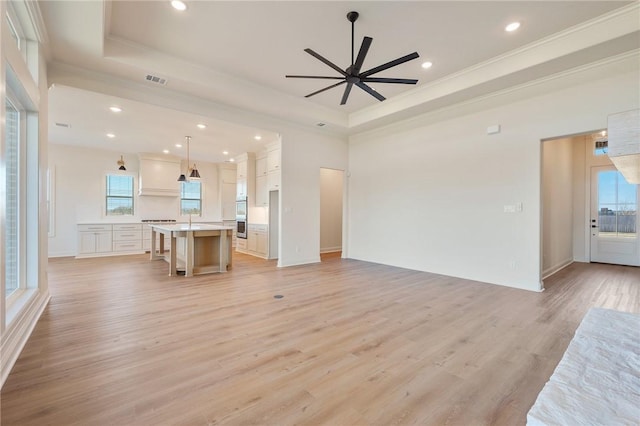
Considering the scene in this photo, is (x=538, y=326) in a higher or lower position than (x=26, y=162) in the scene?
lower

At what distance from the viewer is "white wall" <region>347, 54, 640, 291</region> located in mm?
3887

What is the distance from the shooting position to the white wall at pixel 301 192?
239 inches

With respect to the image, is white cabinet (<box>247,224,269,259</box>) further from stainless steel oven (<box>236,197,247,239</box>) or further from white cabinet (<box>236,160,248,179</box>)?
white cabinet (<box>236,160,248,179</box>)

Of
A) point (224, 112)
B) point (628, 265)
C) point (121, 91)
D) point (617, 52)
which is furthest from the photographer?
point (628, 265)

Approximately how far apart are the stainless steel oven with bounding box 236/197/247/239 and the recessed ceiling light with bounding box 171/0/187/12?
204 inches

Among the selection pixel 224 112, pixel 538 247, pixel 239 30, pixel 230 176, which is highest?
pixel 239 30

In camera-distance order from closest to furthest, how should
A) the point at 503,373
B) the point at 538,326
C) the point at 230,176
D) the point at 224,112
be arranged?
the point at 503,373 → the point at 538,326 → the point at 224,112 → the point at 230,176

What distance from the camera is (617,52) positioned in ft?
11.1

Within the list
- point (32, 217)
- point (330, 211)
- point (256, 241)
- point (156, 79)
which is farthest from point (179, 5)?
point (330, 211)

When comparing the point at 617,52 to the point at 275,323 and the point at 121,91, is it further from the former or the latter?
the point at 121,91

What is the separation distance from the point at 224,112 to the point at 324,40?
241 centimetres

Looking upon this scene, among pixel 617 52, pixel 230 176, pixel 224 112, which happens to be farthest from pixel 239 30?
pixel 230 176

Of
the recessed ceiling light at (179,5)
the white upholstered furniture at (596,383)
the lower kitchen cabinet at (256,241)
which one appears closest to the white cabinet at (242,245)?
the lower kitchen cabinet at (256,241)

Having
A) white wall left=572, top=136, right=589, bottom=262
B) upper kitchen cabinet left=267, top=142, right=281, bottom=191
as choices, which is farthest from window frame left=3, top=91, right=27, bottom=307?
white wall left=572, top=136, right=589, bottom=262
